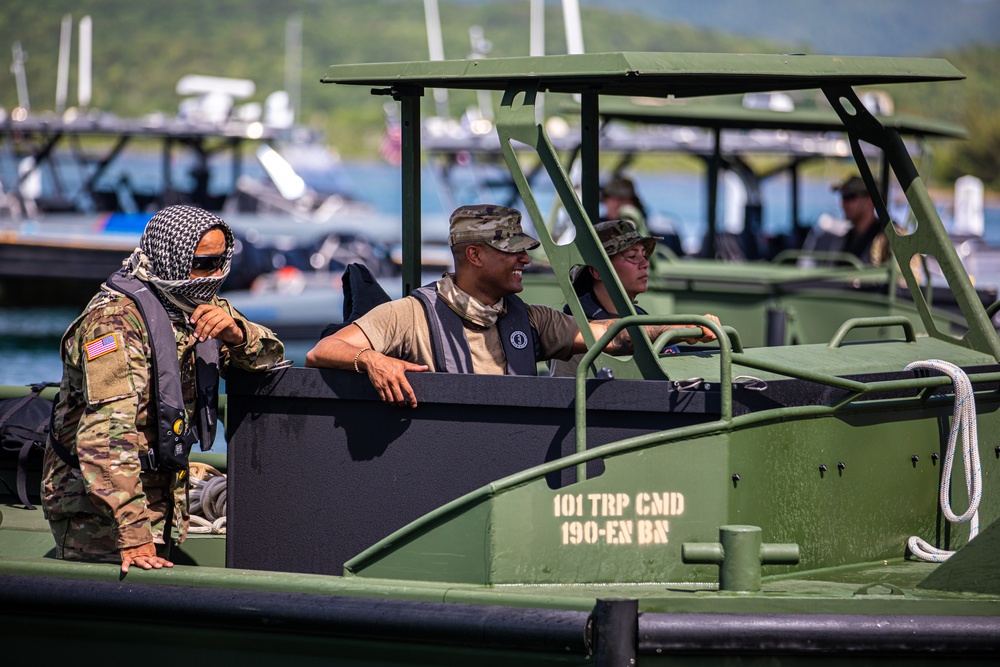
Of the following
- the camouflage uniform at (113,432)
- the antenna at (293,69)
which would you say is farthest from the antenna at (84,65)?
the camouflage uniform at (113,432)

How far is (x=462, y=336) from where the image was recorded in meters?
4.74

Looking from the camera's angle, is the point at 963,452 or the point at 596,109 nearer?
the point at 963,452

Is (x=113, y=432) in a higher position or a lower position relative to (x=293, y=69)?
lower

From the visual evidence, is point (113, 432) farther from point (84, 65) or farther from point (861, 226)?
point (84, 65)

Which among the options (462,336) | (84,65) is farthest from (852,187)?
(84,65)

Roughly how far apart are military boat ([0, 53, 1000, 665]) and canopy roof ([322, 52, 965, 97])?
12mm

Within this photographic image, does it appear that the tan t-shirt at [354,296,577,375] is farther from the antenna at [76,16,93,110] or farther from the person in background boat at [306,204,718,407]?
the antenna at [76,16,93,110]

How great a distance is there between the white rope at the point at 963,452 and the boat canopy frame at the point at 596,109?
0.53m

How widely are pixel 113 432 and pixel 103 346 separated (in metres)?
0.27

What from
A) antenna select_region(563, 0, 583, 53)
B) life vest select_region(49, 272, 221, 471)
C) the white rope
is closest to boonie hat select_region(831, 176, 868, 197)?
the white rope

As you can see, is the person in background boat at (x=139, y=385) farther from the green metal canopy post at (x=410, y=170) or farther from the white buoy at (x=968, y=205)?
the white buoy at (x=968, y=205)

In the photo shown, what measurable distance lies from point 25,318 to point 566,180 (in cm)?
→ 2131

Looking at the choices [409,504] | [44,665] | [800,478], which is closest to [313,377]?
[409,504]

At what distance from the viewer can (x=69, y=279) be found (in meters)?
22.2
